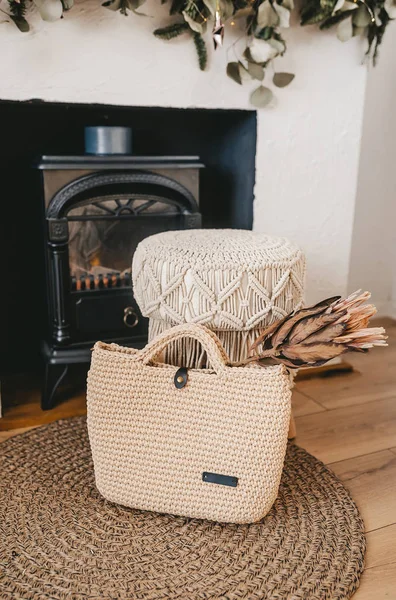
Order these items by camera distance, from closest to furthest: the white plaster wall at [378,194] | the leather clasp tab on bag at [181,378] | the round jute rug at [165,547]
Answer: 1. the round jute rug at [165,547]
2. the leather clasp tab on bag at [181,378]
3. the white plaster wall at [378,194]

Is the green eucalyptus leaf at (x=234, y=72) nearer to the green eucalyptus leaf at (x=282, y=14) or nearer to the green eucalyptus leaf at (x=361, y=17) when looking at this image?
the green eucalyptus leaf at (x=282, y=14)

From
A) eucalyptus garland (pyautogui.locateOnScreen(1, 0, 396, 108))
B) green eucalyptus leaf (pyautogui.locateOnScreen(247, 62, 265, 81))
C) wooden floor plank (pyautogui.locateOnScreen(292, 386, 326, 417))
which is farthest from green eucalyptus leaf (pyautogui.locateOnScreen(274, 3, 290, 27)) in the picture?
wooden floor plank (pyautogui.locateOnScreen(292, 386, 326, 417))

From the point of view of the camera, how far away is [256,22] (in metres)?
1.44

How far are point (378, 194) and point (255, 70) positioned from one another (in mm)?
888

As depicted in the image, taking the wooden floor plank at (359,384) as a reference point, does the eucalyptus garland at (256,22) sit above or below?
above

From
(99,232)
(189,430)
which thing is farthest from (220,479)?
(99,232)

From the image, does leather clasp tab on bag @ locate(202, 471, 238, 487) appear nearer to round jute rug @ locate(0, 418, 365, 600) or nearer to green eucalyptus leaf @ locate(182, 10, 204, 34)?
round jute rug @ locate(0, 418, 365, 600)

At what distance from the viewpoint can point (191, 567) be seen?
93 centimetres

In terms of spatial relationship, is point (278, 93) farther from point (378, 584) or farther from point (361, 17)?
point (378, 584)

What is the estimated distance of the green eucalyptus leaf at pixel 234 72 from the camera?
4.87ft

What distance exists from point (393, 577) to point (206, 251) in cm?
63

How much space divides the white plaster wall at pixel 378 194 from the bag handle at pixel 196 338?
1.35 meters

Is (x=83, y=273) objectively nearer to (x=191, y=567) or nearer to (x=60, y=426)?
(x=60, y=426)

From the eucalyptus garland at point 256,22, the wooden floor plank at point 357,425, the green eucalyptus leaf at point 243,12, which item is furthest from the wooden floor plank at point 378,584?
the green eucalyptus leaf at point 243,12
